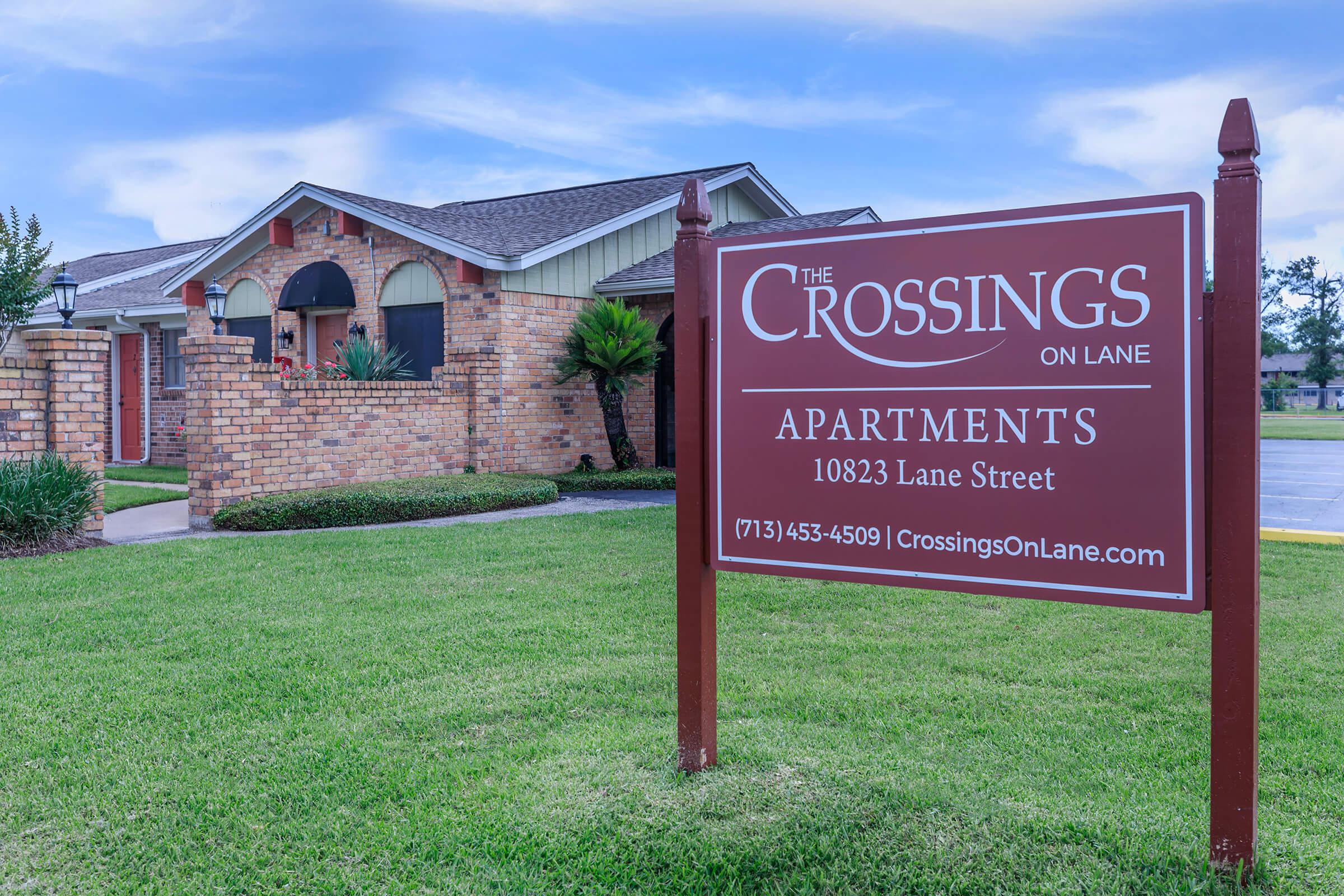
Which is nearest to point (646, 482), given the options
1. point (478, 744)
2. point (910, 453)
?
point (478, 744)

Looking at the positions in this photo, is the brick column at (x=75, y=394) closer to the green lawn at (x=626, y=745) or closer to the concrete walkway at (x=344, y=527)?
the concrete walkway at (x=344, y=527)

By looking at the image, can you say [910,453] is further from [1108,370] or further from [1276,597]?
[1276,597]

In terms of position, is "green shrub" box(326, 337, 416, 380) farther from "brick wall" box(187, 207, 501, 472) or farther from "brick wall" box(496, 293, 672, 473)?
"brick wall" box(496, 293, 672, 473)

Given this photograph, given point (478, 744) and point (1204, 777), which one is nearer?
point (1204, 777)

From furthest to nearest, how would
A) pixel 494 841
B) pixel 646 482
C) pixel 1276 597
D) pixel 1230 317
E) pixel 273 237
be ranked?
pixel 273 237, pixel 646 482, pixel 1276 597, pixel 494 841, pixel 1230 317

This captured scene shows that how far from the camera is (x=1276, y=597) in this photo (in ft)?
21.7

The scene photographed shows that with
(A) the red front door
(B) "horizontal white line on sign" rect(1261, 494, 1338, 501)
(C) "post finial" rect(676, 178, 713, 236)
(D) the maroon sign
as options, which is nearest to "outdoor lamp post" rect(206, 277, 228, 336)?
(A) the red front door

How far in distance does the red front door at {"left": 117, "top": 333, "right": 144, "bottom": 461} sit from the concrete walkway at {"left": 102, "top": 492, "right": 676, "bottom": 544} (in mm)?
7826

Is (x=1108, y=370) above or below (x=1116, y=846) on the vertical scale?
above

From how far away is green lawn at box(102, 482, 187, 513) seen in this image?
12.1 metres

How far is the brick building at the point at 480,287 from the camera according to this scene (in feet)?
46.3

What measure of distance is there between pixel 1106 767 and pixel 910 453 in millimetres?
1547

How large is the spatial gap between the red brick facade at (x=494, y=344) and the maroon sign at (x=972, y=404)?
9822mm

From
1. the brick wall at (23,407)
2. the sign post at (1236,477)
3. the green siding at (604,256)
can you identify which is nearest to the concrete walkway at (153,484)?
the brick wall at (23,407)
